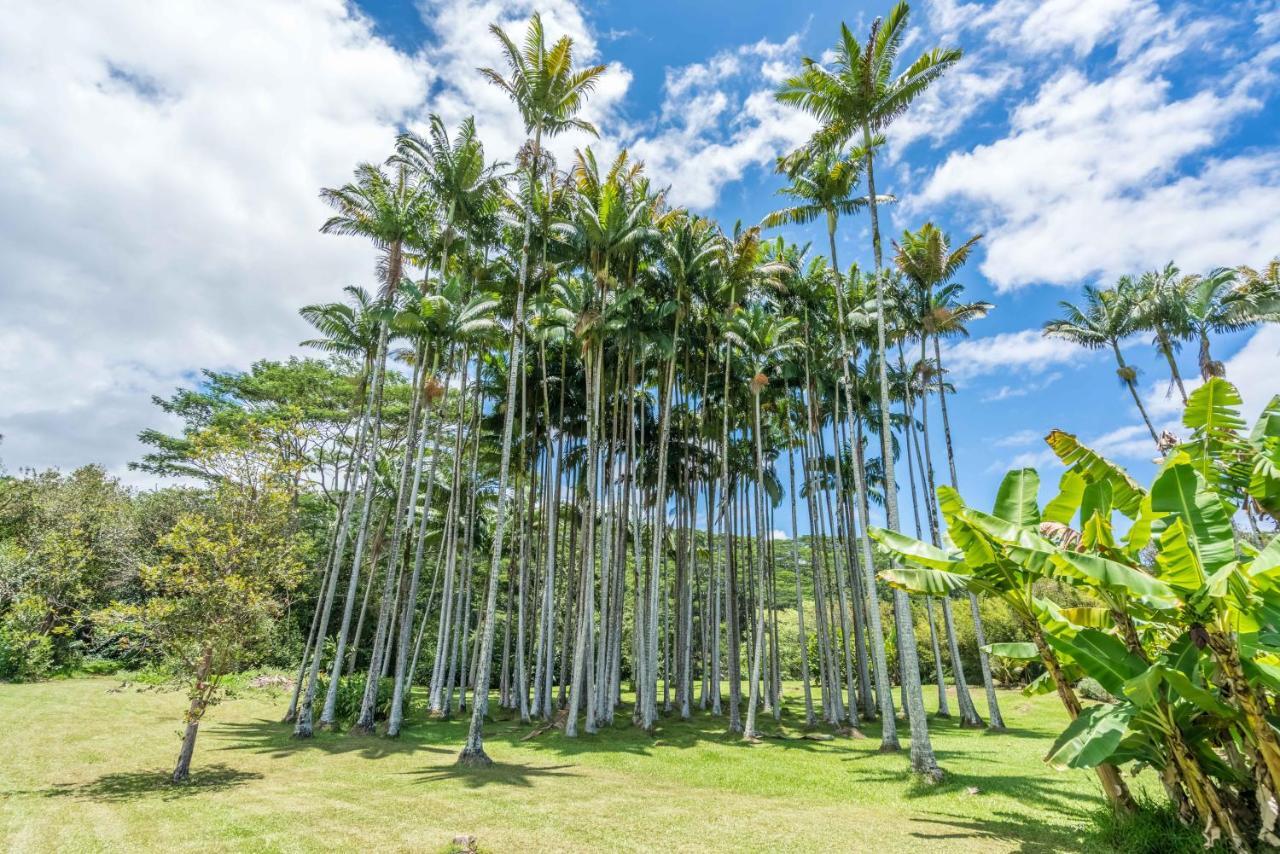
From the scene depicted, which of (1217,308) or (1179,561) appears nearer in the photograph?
(1179,561)

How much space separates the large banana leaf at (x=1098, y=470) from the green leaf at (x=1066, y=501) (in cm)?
30

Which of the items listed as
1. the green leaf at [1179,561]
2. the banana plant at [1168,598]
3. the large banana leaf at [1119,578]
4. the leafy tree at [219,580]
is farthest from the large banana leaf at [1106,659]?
the leafy tree at [219,580]

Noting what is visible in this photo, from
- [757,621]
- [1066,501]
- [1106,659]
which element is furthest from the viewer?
[757,621]

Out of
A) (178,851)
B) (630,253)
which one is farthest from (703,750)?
(630,253)

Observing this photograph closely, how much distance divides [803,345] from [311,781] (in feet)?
59.1

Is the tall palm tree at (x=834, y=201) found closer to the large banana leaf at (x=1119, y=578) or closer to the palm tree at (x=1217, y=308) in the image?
the large banana leaf at (x=1119, y=578)

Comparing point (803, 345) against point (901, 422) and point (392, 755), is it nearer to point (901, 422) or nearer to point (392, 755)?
point (901, 422)

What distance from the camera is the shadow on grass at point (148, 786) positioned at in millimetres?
9508

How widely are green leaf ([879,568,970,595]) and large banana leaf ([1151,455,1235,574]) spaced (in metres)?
2.30

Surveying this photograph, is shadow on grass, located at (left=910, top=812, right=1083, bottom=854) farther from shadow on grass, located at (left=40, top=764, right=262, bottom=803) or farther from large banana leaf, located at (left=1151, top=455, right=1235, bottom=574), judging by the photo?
shadow on grass, located at (left=40, top=764, right=262, bottom=803)

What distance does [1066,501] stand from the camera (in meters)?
7.05

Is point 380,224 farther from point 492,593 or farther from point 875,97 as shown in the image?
point 875,97

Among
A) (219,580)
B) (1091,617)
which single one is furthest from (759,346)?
(219,580)

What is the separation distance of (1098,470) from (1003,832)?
504 centimetres
